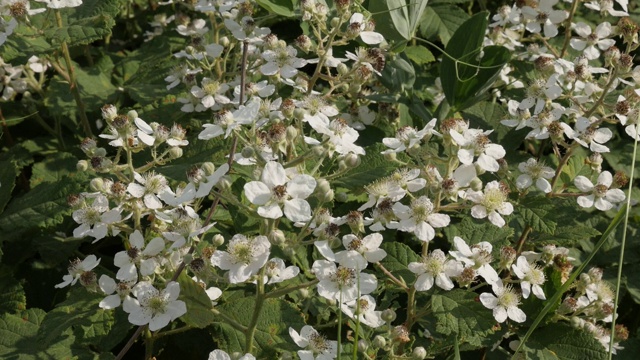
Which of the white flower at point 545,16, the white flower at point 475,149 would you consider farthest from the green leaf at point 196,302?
the white flower at point 545,16

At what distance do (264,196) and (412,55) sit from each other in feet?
5.18

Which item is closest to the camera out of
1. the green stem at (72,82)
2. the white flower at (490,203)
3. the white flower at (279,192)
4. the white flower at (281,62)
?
the white flower at (279,192)

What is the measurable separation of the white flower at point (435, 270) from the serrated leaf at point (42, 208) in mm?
1079

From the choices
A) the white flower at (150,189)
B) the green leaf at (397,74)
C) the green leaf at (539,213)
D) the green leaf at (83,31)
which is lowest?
the green leaf at (539,213)

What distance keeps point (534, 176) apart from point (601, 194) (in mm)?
228

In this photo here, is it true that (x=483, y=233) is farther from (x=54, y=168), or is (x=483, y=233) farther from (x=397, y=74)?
(x=54, y=168)

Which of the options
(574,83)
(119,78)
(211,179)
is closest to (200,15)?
(119,78)

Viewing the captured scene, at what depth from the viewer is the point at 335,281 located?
5.94 ft

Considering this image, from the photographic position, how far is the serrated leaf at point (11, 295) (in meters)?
2.43

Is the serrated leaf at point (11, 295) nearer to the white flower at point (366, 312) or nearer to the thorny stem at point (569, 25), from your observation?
the white flower at point (366, 312)

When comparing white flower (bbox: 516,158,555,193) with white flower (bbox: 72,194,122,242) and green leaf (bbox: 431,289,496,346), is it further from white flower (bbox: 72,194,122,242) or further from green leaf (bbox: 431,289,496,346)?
white flower (bbox: 72,194,122,242)

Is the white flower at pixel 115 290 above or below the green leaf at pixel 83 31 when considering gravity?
below

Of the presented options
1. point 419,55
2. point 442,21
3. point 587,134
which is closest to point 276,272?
point 587,134

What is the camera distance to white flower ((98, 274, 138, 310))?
1.93 m
